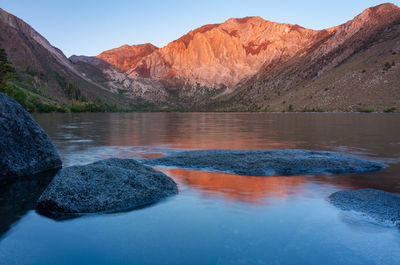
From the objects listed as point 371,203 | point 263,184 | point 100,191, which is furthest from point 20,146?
point 371,203

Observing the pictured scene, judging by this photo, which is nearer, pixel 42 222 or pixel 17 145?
pixel 42 222

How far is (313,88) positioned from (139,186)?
18270cm

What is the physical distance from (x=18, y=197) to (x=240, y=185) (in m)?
8.49

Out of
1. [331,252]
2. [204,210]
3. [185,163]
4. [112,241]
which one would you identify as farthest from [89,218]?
[185,163]

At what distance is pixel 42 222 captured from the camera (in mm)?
8711

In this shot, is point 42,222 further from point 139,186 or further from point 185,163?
point 185,163

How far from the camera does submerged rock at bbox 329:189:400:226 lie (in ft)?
29.6

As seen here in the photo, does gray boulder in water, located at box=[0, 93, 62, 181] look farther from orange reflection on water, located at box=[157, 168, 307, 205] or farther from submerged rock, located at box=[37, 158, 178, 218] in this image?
orange reflection on water, located at box=[157, 168, 307, 205]

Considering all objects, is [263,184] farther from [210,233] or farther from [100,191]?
[100,191]

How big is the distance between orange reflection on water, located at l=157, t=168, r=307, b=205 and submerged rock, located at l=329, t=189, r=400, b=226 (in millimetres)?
1754

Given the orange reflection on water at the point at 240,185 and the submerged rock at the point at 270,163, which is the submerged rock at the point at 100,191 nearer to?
the orange reflection on water at the point at 240,185

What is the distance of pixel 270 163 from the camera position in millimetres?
16656

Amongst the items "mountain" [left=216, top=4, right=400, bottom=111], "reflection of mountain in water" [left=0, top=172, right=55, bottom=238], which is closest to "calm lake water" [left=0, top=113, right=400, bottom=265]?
"reflection of mountain in water" [left=0, top=172, right=55, bottom=238]

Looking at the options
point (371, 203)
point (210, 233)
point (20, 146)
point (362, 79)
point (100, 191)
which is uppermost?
point (362, 79)
